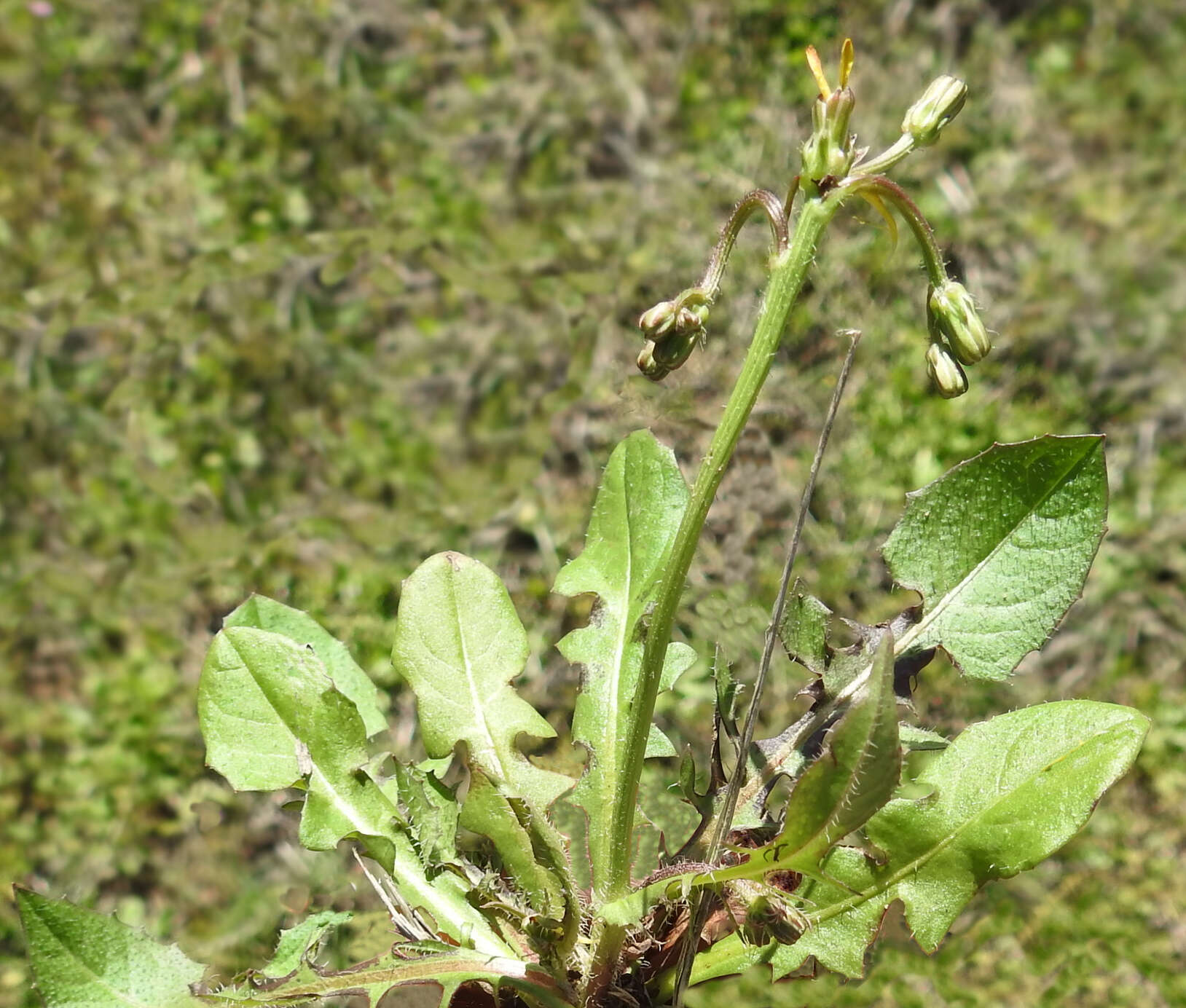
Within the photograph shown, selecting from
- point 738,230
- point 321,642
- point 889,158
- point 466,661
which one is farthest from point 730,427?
point 321,642

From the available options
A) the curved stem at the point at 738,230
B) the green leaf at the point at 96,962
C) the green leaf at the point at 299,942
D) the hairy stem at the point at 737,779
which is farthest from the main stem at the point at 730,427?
the green leaf at the point at 96,962

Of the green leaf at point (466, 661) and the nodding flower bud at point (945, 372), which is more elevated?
the nodding flower bud at point (945, 372)

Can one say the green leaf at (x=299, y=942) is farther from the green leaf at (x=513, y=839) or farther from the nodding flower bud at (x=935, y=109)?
the nodding flower bud at (x=935, y=109)

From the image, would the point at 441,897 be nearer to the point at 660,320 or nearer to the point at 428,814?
the point at 428,814

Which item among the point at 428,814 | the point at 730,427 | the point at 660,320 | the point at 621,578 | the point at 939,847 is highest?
the point at 660,320

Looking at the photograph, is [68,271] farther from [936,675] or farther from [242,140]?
[936,675]

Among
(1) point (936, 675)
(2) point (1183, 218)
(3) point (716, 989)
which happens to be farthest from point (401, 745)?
(2) point (1183, 218)
